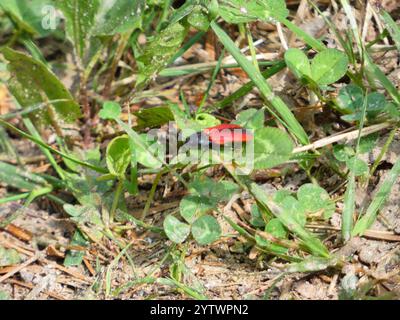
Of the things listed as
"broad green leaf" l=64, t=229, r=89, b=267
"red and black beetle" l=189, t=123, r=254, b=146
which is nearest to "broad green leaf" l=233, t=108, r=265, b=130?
"red and black beetle" l=189, t=123, r=254, b=146

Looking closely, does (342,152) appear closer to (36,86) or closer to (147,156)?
(147,156)

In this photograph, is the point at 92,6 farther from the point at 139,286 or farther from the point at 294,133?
the point at 139,286

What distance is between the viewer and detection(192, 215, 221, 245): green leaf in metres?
1.84

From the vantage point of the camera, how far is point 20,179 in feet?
7.51

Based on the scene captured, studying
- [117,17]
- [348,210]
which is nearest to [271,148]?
[348,210]

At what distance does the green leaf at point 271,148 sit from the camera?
5.91 feet

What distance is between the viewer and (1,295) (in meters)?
1.96

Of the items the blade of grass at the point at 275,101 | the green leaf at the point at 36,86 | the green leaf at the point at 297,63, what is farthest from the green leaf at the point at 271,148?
the green leaf at the point at 36,86

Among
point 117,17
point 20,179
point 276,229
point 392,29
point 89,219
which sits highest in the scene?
point 117,17

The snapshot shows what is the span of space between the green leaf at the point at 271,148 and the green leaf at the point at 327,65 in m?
0.28

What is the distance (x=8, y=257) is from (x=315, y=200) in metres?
0.97

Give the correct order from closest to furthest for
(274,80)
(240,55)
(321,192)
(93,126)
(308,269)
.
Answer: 1. (308,269)
2. (321,192)
3. (240,55)
4. (274,80)
5. (93,126)
